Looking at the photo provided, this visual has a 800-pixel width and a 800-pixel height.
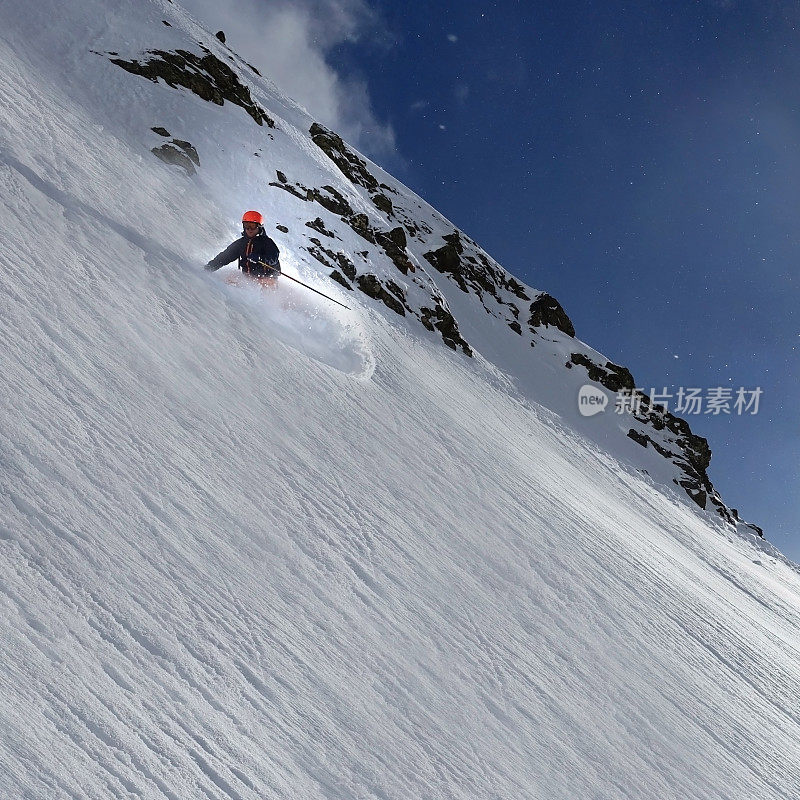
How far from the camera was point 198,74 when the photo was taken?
17.0 m

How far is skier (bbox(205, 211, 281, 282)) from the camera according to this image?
8141mm

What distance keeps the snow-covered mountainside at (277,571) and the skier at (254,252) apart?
47 cm

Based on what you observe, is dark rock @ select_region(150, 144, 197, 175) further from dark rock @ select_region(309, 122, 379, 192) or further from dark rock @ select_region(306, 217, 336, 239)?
dark rock @ select_region(309, 122, 379, 192)

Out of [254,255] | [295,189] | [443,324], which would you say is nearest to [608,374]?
[443,324]

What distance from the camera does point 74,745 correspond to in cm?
201

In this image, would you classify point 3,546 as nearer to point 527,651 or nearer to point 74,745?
point 74,745

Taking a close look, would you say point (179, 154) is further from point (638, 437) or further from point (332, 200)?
point (638, 437)

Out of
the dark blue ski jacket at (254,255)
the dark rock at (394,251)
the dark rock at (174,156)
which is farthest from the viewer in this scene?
the dark rock at (394,251)

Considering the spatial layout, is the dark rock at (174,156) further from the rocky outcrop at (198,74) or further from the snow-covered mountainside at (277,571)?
the rocky outcrop at (198,74)

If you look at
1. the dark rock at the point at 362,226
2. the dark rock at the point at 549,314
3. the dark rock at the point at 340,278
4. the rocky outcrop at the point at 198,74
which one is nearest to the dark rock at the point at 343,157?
the rocky outcrop at the point at 198,74

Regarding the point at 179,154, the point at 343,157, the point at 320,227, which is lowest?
the point at 179,154

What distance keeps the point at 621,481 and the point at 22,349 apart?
15.9 metres

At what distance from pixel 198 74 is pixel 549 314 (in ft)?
80.9

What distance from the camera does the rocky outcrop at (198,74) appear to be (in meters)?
15.2
